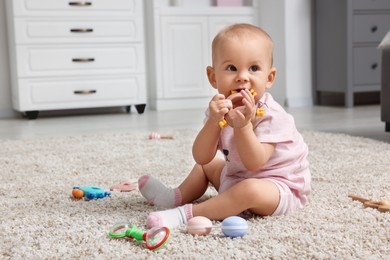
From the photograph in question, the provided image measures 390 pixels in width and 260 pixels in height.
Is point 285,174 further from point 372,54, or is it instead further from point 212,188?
point 372,54

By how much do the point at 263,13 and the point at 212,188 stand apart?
3.03 metres

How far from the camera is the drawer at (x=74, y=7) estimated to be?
140 inches

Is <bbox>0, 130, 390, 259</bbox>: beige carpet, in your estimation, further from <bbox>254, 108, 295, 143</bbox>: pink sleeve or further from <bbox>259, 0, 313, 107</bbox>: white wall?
<bbox>259, 0, 313, 107</bbox>: white wall

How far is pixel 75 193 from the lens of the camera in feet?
4.43

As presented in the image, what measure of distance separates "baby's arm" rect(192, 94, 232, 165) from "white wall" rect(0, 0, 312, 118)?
3.01 metres

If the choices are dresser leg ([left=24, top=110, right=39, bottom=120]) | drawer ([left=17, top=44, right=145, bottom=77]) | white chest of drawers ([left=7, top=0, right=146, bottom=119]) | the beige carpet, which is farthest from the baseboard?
the beige carpet

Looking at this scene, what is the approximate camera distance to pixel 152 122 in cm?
325

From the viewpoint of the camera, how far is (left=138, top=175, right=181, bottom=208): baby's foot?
4.10ft

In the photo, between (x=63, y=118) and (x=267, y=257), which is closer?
(x=267, y=257)

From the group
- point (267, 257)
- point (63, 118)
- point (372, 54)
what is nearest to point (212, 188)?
point (267, 257)

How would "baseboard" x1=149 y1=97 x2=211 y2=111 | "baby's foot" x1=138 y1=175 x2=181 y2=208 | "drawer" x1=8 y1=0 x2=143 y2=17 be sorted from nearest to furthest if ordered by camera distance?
"baby's foot" x1=138 y1=175 x2=181 y2=208 → "drawer" x1=8 y1=0 x2=143 y2=17 → "baseboard" x1=149 y1=97 x2=211 y2=111

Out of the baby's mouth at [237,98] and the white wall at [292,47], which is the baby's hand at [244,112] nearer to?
the baby's mouth at [237,98]

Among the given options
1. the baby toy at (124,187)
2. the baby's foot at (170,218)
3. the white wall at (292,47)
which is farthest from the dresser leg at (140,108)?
the baby's foot at (170,218)

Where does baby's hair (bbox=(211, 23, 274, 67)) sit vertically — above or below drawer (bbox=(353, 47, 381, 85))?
above
